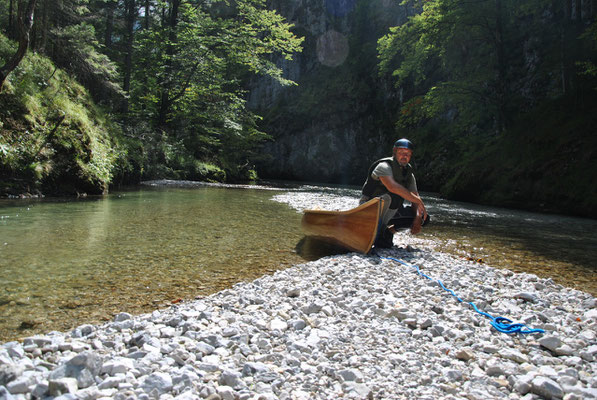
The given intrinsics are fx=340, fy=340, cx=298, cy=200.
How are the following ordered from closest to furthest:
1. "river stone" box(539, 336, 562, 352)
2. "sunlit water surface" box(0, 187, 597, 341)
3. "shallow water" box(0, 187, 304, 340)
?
"river stone" box(539, 336, 562, 352), "shallow water" box(0, 187, 304, 340), "sunlit water surface" box(0, 187, 597, 341)

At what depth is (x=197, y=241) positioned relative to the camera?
6.07 metres

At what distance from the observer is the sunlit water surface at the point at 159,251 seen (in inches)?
133

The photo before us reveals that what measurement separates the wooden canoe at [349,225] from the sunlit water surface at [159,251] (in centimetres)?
32

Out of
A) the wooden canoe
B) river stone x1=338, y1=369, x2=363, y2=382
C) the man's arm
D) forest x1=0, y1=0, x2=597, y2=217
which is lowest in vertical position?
river stone x1=338, y1=369, x2=363, y2=382

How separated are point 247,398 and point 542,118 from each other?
54.4ft

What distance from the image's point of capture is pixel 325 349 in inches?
98.7

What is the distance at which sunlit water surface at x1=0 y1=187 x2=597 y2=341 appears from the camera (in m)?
3.39

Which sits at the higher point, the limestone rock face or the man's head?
the limestone rock face

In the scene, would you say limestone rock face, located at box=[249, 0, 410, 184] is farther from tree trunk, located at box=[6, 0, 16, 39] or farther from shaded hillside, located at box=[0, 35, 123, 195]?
shaded hillside, located at box=[0, 35, 123, 195]

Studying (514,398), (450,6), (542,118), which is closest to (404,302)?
(514,398)

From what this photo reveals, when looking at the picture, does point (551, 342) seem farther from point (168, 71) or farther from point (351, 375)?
point (168, 71)

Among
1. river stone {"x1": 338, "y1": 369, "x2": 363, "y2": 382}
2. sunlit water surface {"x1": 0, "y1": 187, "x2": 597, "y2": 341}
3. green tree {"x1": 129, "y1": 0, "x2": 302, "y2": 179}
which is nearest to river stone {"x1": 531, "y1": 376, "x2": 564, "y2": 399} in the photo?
river stone {"x1": 338, "y1": 369, "x2": 363, "y2": 382}

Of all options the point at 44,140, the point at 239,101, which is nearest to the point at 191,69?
the point at 239,101

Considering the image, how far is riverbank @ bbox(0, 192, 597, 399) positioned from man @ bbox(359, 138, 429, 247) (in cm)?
195
